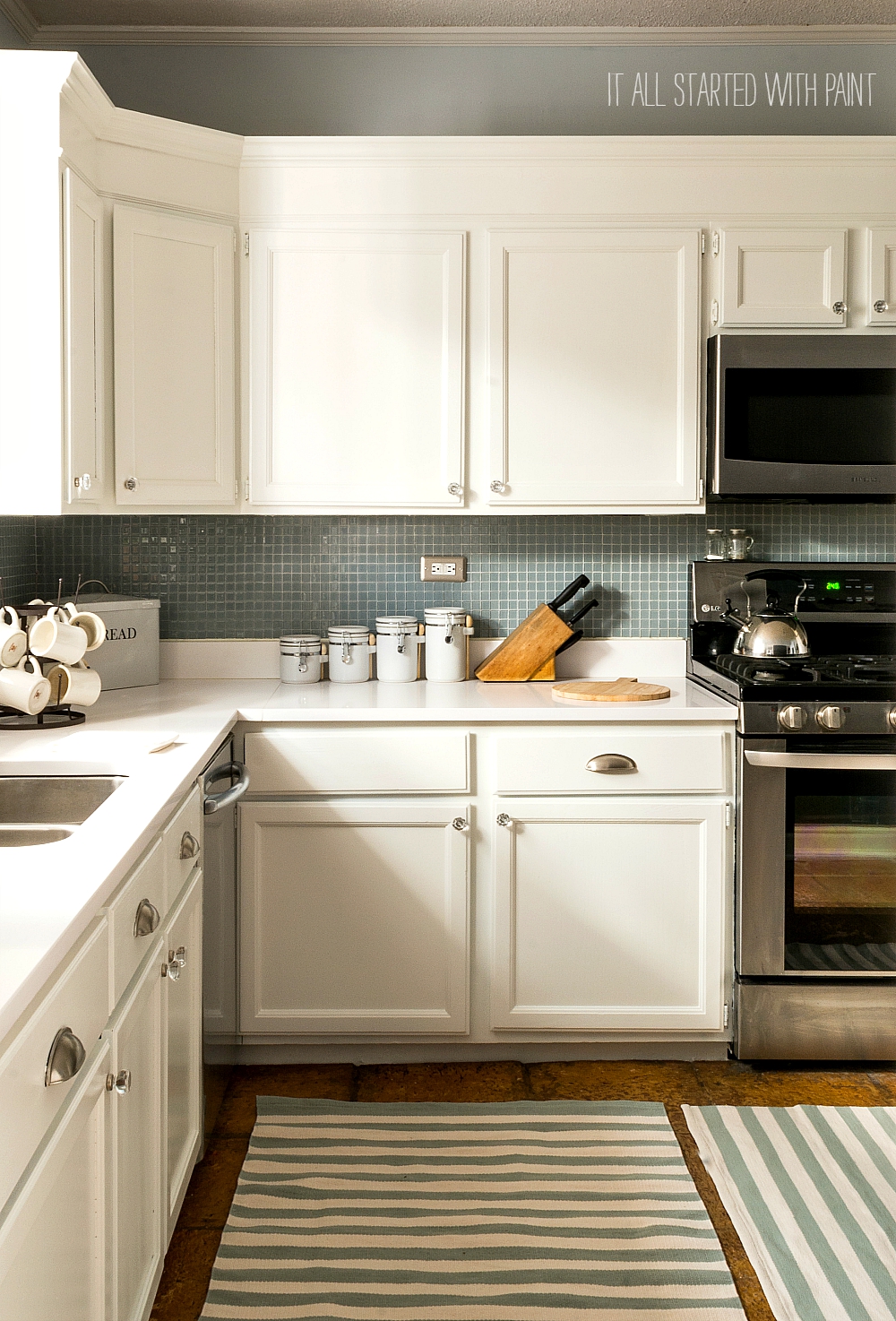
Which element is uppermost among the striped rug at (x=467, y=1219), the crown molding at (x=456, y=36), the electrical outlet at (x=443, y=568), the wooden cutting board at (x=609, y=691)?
the crown molding at (x=456, y=36)

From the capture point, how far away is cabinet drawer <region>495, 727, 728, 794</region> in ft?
8.02

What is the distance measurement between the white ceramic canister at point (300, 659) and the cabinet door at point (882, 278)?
1.64 meters

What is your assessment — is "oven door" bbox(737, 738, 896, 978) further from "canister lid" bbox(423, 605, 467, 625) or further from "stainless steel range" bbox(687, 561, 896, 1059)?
"canister lid" bbox(423, 605, 467, 625)

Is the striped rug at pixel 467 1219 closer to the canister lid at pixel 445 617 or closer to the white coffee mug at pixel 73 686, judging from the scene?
the white coffee mug at pixel 73 686

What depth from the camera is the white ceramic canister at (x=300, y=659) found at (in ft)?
9.27

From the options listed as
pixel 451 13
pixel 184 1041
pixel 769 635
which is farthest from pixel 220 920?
pixel 451 13

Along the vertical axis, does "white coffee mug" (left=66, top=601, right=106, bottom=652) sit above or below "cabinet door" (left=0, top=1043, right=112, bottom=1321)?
above

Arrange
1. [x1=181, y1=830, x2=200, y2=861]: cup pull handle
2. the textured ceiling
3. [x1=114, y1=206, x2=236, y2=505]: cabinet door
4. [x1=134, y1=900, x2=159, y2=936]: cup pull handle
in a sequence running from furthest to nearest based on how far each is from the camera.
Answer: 1. the textured ceiling
2. [x1=114, y1=206, x2=236, y2=505]: cabinet door
3. [x1=181, y1=830, x2=200, y2=861]: cup pull handle
4. [x1=134, y1=900, x2=159, y2=936]: cup pull handle

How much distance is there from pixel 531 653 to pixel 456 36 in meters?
1.68

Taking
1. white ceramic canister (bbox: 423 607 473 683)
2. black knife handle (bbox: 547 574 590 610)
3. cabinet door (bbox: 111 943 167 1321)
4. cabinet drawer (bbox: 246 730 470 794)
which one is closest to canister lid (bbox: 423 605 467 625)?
white ceramic canister (bbox: 423 607 473 683)

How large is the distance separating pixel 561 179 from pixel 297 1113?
2261 millimetres

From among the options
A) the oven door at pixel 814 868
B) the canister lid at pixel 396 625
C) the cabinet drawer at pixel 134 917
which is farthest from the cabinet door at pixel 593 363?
the cabinet drawer at pixel 134 917

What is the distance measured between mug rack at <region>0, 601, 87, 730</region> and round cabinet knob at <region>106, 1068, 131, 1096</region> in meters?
0.99

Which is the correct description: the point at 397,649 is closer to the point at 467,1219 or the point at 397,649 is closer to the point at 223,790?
the point at 223,790
